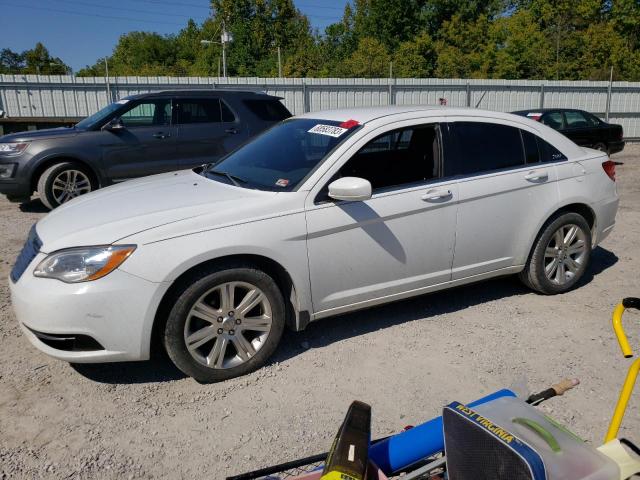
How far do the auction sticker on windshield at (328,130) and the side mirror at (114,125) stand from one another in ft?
16.4

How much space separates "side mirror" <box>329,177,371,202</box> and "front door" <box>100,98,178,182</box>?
555 cm

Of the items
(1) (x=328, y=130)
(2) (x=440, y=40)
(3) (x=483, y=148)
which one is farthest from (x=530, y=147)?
(2) (x=440, y=40)

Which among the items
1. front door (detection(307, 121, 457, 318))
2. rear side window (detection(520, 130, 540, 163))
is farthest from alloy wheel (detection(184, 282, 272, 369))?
rear side window (detection(520, 130, 540, 163))

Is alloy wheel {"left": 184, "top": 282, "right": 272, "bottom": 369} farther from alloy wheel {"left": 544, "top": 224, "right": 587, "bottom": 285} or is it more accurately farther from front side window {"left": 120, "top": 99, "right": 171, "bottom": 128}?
front side window {"left": 120, "top": 99, "right": 171, "bottom": 128}

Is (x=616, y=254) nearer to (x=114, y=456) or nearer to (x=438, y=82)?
(x=114, y=456)

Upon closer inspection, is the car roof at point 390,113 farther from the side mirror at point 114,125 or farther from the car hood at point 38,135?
the car hood at point 38,135

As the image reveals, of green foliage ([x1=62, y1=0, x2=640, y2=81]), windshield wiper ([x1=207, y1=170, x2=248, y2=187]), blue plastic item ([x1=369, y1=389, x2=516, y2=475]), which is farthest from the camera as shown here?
green foliage ([x1=62, y1=0, x2=640, y2=81])

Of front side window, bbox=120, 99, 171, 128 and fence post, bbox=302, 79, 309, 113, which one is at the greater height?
fence post, bbox=302, 79, 309, 113

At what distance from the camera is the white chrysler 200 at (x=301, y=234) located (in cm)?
307

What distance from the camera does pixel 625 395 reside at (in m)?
1.94

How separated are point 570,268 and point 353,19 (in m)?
48.3

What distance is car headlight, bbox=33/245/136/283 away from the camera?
3.00 meters

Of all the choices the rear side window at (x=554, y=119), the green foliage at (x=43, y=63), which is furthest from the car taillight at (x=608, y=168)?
the green foliage at (x=43, y=63)

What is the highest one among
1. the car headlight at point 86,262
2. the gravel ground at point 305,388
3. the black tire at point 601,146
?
the car headlight at point 86,262
